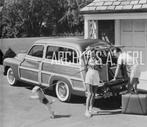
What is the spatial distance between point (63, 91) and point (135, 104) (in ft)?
7.64

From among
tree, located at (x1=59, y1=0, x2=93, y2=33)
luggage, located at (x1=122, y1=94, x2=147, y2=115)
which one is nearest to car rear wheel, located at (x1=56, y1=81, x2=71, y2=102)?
luggage, located at (x1=122, y1=94, x2=147, y2=115)

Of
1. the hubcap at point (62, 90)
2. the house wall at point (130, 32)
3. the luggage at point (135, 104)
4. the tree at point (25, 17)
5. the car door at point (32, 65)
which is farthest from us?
the tree at point (25, 17)

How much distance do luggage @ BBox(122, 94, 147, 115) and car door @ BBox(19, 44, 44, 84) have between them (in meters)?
3.26

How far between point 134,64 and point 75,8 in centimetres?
1936

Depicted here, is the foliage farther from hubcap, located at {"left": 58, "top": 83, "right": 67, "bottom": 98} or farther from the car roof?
hubcap, located at {"left": 58, "top": 83, "right": 67, "bottom": 98}

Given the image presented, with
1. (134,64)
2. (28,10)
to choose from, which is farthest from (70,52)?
(28,10)

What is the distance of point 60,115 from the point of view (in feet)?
30.5

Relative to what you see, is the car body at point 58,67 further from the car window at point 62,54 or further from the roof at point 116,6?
the roof at point 116,6

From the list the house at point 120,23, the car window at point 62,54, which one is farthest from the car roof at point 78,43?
the house at point 120,23

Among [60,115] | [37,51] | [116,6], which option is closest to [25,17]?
[116,6]

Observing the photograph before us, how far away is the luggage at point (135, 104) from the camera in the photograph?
30.0 ft

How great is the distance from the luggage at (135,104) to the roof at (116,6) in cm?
489

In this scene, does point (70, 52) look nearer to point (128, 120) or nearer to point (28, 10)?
point (128, 120)

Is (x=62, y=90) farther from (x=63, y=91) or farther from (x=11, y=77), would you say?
(x=11, y=77)
